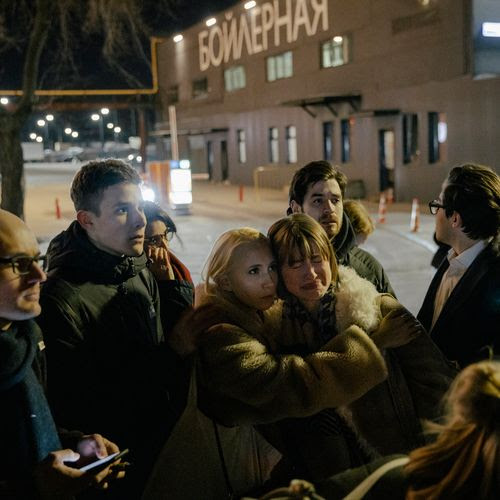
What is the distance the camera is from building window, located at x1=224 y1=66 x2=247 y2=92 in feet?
120

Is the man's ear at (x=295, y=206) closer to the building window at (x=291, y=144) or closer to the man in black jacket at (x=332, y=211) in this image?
the man in black jacket at (x=332, y=211)

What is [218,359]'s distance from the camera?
2338 millimetres

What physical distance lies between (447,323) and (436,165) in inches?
813

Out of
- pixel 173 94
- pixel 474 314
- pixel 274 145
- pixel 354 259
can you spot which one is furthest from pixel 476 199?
pixel 173 94

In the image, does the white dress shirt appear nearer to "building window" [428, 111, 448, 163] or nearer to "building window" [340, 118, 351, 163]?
"building window" [428, 111, 448, 163]

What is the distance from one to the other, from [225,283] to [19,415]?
86 centimetres

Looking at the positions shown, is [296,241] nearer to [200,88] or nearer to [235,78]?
[235,78]

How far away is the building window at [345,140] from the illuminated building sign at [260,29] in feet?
13.4

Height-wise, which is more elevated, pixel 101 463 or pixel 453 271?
pixel 453 271

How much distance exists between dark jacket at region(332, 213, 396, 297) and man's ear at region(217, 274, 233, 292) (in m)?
1.29

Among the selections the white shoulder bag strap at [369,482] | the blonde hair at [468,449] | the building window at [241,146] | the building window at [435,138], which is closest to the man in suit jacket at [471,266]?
the white shoulder bag strap at [369,482]

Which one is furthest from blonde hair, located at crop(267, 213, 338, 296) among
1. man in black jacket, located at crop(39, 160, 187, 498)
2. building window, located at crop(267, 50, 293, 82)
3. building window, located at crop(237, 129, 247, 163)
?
building window, located at crop(237, 129, 247, 163)

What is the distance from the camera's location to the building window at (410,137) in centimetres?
2397

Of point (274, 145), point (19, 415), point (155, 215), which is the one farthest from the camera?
point (274, 145)
